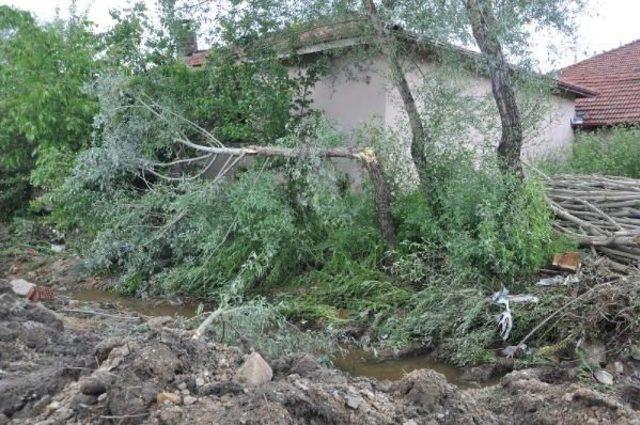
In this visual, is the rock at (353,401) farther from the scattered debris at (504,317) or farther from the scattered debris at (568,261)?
the scattered debris at (568,261)

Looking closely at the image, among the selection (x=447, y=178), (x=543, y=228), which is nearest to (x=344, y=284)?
(x=447, y=178)

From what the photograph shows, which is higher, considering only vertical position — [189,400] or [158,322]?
[189,400]

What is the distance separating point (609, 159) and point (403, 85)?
5723 millimetres

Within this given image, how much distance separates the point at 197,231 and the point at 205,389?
5.97 metres

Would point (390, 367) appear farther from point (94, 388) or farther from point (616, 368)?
point (94, 388)

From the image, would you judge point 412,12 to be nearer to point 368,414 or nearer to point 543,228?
point 543,228

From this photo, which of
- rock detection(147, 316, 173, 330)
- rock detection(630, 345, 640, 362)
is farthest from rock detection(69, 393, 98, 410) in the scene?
rock detection(630, 345, 640, 362)

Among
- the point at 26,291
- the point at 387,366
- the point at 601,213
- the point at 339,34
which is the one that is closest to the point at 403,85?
the point at 339,34

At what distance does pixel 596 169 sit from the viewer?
13078 millimetres

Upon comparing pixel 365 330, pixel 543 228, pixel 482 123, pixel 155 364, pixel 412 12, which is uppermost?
pixel 412 12

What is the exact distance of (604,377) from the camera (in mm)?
5918

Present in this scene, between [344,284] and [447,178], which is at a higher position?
[447,178]

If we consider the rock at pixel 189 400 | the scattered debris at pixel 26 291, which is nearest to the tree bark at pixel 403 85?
the scattered debris at pixel 26 291

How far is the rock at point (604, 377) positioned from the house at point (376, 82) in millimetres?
4120
